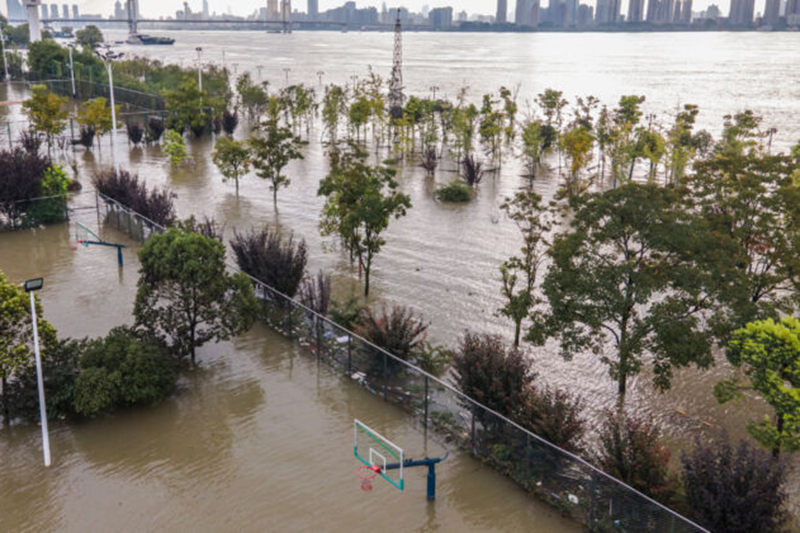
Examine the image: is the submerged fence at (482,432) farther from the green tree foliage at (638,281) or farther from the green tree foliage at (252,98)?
the green tree foliage at (252,98)

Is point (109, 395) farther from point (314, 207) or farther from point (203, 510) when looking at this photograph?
point (314, 207)

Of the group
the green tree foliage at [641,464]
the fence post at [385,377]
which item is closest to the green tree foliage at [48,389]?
the fence post at [385,377]

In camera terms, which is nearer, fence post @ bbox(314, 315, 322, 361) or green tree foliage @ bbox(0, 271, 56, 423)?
green tree foliage @ bbox(0, 271, 56, 423)

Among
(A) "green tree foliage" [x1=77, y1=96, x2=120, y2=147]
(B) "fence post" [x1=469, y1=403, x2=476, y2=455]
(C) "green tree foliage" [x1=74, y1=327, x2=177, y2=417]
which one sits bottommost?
(B) "fence post" [x1=469, y1=403, x2=476, y2=455]

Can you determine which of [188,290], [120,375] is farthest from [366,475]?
[188,290]

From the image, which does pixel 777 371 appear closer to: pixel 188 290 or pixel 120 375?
pixel 188 290

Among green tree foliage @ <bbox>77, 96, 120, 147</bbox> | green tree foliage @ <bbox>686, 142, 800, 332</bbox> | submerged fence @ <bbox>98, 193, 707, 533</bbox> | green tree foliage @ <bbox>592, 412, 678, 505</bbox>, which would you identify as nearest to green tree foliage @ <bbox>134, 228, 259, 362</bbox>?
submerged fence @ <bbox>98, 193, 707, 533</bbox>

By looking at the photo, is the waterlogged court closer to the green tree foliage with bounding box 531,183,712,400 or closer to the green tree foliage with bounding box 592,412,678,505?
the green tree foliage with bounding box 592,412,678,505

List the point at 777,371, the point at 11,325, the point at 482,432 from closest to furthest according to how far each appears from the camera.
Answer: the point at 777,371 < the point at 482,432 < the point at 11,325
